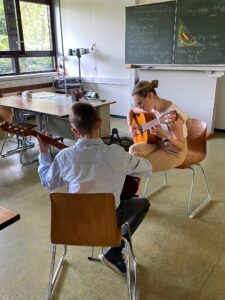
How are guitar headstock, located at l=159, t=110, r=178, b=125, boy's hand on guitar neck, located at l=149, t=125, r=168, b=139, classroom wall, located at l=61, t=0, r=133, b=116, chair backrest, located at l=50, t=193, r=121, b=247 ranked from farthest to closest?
1. classroom wall, located at l=61, t=0, r=133, b=116
2. boy's hand on guitar neck, located at l=149, t=125, r=168, b=139
3. guitar headstock, located at l=159, t=110, r=178, b=125
4. chair backrest, located at l=50, t=193, r=121, b=247

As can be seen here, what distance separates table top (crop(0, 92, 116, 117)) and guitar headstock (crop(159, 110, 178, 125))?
126 cm

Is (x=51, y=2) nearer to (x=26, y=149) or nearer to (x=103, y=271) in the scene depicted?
(x=26, y=149)

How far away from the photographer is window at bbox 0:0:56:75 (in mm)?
5316

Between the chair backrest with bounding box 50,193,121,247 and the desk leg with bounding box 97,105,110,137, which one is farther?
the desk leg with bounding box 97,105,110,137

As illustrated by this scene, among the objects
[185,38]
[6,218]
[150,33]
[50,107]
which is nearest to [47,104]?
[50,107]

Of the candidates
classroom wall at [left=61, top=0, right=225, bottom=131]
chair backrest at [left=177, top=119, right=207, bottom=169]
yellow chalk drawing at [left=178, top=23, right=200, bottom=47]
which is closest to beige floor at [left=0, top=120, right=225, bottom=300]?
chair backrest at [left=177, top=119, right=207, bottom=169]

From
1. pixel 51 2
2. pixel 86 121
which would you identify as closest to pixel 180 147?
pixel 86 121

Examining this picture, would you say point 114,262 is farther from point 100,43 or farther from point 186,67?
point 100,43

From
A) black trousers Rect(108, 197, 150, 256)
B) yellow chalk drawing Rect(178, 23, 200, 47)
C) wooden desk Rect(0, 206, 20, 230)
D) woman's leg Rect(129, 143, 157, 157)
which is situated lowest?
black trousers Rect(108, 197, 150, 256)

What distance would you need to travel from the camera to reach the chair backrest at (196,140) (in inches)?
92.7

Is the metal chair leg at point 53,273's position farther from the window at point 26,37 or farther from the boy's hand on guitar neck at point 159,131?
the window at point 26,37

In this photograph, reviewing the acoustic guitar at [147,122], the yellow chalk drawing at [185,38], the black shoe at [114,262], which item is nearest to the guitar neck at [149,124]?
the acoustic guitar at [147,122]

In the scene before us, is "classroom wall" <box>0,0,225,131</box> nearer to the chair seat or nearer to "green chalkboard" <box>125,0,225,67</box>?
"green chalkboard" <box>125,0,225,67</box>

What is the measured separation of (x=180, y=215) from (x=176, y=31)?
313 cm
